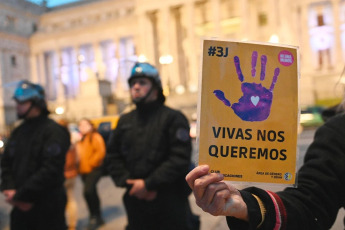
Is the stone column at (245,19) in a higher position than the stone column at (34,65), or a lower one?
higher

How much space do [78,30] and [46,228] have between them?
170ft

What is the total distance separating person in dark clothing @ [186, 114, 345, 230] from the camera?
1270 mm

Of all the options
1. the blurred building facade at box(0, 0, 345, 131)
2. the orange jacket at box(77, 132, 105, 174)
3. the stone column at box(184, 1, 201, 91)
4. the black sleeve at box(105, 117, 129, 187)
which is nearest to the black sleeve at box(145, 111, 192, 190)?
the black sleeve at box(105, 117, 129, 187)

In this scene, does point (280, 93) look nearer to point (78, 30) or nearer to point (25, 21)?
point (78, 30)

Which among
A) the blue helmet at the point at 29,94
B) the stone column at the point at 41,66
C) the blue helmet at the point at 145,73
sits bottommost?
the blue helmet at the point at 29,94

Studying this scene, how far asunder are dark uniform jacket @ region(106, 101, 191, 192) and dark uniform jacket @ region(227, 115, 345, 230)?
1427 mm

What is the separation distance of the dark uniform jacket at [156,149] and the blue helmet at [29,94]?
1000 mm

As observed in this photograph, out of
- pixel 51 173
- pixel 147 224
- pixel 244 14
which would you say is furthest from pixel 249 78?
pixel 244 14

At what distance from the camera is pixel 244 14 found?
133ft

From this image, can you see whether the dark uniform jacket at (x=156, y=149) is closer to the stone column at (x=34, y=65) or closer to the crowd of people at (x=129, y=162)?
the crowd of people at (x=129, y=162)

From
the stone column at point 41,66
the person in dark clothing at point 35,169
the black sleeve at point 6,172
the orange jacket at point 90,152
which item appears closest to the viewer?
the person in dark clothing at point 35,169

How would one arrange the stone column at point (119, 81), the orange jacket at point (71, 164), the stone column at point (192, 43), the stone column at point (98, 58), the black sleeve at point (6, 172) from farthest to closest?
1. the stone column at point (98, 58)
2. the stone column at point (119, 81)
3. the stone column at point (192, 43)
4. the orange jacket at point (71, 164)
5. the black sleeve at point (6, 172)

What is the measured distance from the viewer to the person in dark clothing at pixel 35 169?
3.14 meters

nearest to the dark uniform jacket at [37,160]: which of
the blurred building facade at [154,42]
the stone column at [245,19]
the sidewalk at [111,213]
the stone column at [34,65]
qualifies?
the sidewalk at [111,213]
